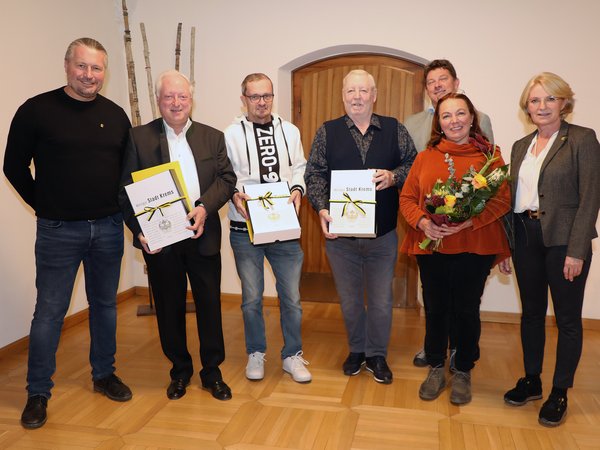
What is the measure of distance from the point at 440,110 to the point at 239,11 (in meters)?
2.38

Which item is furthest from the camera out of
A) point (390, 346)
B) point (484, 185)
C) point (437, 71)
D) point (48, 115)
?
point (390, 346)

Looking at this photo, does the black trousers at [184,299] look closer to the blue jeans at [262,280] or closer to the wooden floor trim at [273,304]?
the blue jeans at [262,280]

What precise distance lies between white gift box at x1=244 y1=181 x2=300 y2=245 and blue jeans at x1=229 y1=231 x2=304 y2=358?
0.16m

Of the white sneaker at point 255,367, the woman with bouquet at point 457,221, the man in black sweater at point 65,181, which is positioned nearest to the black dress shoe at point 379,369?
the woman with bouquet at point 457,221

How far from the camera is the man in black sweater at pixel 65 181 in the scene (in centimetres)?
243

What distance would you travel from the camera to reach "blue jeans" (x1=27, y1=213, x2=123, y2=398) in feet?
8.18

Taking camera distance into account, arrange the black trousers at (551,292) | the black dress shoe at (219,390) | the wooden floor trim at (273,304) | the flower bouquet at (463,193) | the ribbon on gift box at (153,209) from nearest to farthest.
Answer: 1. the flower bouquet at (463,193)
2. the black trousers at (551,292)
3. the ribbon on gift box at (153,209)
4. the black dress shoe at (219,390)
5. the wooden floor trim at (273,304)

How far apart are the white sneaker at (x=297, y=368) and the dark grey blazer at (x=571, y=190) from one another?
140 cm

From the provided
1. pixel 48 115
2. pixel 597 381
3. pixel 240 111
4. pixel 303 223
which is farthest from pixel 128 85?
pixel 597 381

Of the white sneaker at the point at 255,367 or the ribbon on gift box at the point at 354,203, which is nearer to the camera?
the ribbon on gift box at the point at 354,203

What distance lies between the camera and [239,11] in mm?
4246

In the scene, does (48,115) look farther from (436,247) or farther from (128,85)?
(128,85)

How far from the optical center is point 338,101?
14.6 feet

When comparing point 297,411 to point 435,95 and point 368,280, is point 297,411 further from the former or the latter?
point 435,95
